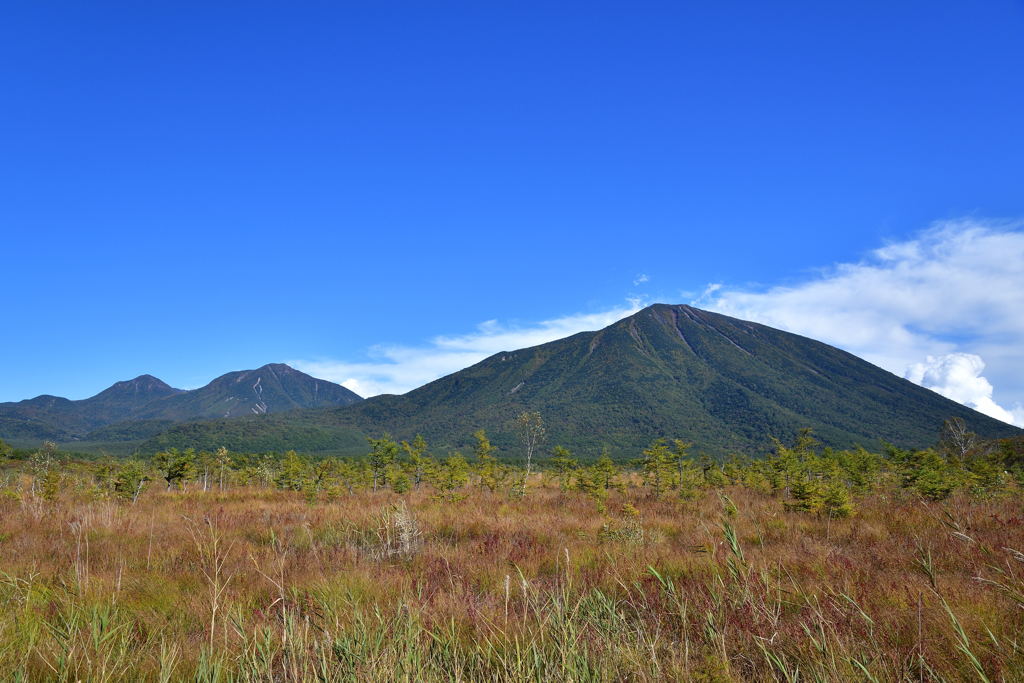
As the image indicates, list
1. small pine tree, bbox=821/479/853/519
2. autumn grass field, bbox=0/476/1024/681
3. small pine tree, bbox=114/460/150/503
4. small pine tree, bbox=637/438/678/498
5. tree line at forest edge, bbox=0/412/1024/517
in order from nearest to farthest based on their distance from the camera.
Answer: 1. autumn grass field, bbox=0/476/1024/681
2. small pine tree, bbox=821/479/853/519
3. tree line at forest edge, bbox=0/412/1024/517
4. small pine tree, bbox=114/460/150/503
5. small pine tree, bbox=637/438/678/498

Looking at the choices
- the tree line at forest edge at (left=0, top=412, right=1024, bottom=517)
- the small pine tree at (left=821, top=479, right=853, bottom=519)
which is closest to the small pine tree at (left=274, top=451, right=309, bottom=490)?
the tree line at forest edge at (left=0, top=412, right=1024, bottom=517)

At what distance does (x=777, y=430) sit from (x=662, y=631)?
180 meters

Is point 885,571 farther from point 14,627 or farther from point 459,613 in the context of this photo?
point 14,627

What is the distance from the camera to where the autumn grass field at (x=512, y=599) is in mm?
2283

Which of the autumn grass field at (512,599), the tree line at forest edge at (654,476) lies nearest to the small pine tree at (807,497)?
the tree line at forest edge at (654,476)

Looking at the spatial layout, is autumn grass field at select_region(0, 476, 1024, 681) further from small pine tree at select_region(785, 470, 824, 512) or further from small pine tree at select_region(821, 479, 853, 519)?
small pine tree at select_region(785, 470, 824, 512)

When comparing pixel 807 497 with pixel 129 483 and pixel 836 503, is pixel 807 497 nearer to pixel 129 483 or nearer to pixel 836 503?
pixel 836 503

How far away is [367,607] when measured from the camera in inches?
141

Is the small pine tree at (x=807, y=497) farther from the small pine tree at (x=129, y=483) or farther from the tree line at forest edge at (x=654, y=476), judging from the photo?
the small pine tree at (x=129, y=483)

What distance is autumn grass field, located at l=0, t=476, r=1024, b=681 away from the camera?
2.28 meters

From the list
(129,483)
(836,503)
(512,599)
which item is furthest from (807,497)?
(129,483)

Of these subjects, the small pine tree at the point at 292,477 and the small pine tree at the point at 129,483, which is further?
the small pine tree at the point at 292,477

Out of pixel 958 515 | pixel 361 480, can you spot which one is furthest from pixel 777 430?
pixel 958 515

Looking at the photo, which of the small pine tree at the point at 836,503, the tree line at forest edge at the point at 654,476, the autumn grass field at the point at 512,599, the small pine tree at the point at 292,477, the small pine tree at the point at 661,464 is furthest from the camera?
the small pine tree at the point at 292,477
